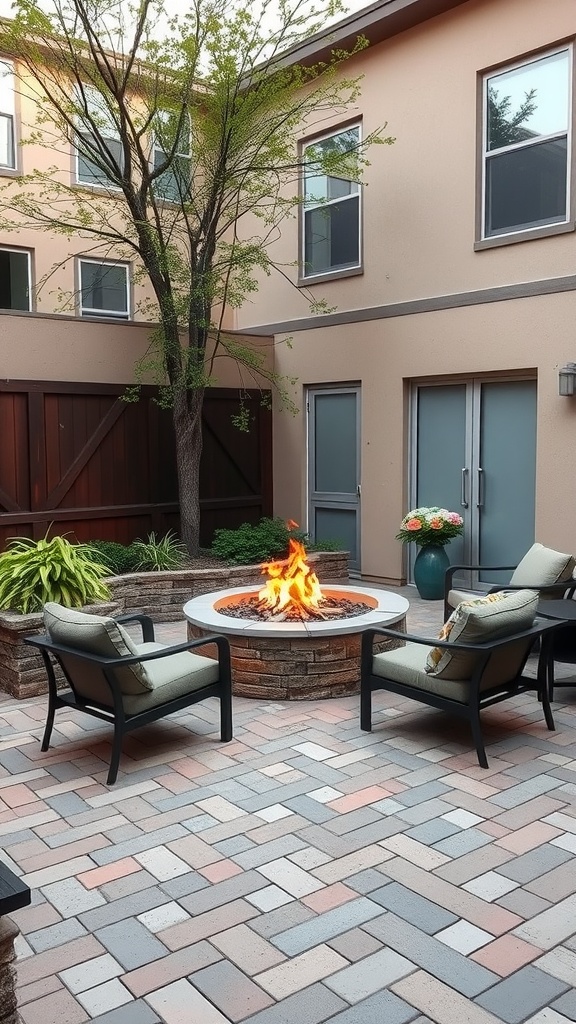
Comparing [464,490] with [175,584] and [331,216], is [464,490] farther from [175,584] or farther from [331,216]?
[331,216]

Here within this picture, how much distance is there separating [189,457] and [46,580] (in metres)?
3.21

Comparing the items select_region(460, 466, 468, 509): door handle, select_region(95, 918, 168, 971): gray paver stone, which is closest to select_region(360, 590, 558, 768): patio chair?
select_region(95, 918, 168, 971): gray paver stone

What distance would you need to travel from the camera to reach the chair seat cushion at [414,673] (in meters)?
4.28

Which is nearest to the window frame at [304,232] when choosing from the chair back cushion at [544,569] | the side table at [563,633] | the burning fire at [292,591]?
the chair back cushion at [544,569]

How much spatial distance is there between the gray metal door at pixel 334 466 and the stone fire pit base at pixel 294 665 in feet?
14.8

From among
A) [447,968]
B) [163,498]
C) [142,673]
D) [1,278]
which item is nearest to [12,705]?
[142,673]

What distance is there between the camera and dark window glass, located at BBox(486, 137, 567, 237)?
754cm

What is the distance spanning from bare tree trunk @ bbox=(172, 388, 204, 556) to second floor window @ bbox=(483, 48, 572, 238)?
3.51m

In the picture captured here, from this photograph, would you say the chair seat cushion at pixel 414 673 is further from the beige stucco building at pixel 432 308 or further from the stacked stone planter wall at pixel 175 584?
the beige stucco building at pixel 432 308

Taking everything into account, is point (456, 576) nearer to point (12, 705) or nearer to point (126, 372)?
point (126, 372)

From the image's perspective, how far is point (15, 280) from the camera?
11.2m

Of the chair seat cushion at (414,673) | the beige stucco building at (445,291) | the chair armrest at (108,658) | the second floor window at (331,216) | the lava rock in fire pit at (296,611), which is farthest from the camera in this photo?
the second floor window at (331,216)

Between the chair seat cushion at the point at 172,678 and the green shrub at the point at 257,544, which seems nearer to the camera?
the chair seat cushion at the point at 172,678

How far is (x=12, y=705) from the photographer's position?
211 inches
